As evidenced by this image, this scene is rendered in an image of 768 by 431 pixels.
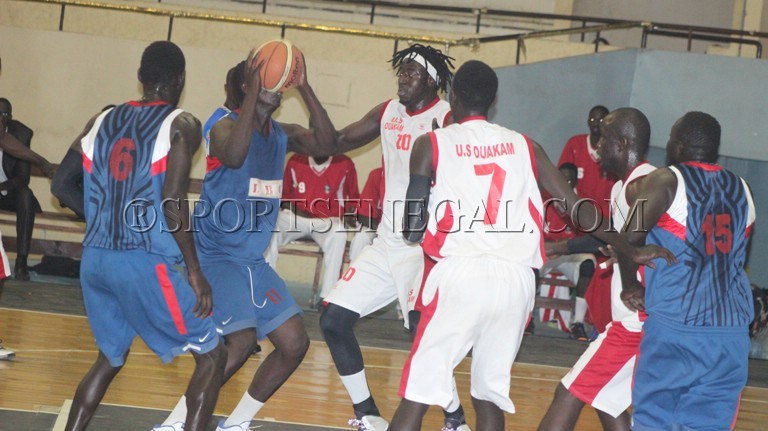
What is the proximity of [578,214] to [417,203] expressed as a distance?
77cm

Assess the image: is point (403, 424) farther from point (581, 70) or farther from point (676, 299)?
point (581, 70)

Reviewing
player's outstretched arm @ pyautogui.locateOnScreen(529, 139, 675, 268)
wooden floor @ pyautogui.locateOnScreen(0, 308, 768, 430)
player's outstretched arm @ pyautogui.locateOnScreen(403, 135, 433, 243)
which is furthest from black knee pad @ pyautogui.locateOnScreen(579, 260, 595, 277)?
player's outstretched arm @ pyautogui.locateOnScreen(403, 135, 433, 243)

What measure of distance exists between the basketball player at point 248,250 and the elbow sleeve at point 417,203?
95cm

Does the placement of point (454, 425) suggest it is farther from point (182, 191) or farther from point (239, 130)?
point (182, 191)

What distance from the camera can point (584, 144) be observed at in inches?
415

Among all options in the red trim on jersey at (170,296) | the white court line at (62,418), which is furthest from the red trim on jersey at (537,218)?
the white court line at (62,418)

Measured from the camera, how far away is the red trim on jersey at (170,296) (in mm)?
4270

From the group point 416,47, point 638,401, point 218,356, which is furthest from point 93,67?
point 638,401

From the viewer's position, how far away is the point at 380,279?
574cm

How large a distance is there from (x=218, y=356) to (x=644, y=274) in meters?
1.96

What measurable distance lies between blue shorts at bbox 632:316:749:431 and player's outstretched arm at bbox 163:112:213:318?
78.8 inches

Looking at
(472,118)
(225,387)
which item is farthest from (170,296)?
(225,387)

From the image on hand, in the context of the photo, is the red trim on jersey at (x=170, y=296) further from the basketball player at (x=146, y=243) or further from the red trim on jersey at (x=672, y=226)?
the red trim on jersey at (x=672, y=226)

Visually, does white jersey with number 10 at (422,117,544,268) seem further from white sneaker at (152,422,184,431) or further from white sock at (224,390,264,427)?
white sneaker at (152,422,184,431)
